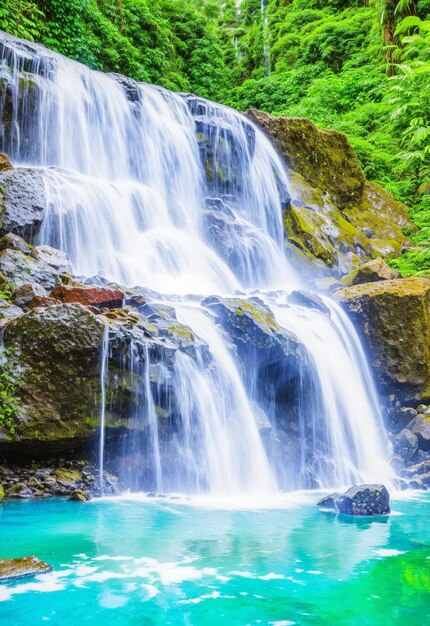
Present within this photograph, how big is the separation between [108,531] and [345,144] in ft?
63.9

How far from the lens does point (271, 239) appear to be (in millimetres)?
17016

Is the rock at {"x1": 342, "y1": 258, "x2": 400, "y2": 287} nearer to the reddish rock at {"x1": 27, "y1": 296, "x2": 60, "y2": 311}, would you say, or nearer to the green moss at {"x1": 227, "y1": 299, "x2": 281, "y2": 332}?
the green moss at {"x1": 227, "y1": 299, "x2": 281, "y2": 332}

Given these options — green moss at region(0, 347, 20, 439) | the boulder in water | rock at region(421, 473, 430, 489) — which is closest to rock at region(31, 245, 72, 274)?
green moss at region(0, 347, 20, 439)

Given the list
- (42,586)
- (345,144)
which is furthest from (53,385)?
(345,144)

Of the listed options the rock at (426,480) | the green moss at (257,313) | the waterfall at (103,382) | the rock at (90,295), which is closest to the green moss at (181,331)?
the rock at (90,295)

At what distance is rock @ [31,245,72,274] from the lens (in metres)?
9.62

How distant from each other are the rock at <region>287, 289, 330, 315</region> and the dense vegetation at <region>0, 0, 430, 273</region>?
4.29 meters

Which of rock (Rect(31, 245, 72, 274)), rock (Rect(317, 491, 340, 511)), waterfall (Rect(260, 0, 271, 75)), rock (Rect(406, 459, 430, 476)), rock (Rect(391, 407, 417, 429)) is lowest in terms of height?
rock (Rect(317, 491, 340, 511))

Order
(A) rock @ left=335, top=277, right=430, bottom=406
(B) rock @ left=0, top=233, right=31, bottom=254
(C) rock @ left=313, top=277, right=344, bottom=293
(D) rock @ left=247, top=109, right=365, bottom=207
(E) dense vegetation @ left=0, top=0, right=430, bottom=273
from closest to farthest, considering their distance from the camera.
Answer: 1. (B) rock @ left=0, top=233, right=31, bottom=254
2. (A) rock @ left=335, top=277, right=430, bottom=406
3. (C) rock @ left=313, top=277, right=344, bottom=293
4. (E) dense vegetation @ left=0, top=0, right=430, bottom=273
5. (D) rock @ left=247, top=109, right=365, bottom=207

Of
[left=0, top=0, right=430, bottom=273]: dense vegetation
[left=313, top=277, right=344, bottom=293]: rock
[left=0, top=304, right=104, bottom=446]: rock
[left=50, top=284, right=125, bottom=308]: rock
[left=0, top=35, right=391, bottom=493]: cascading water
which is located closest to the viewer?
[left=0, top=304, right=104, bottom=446]: rock

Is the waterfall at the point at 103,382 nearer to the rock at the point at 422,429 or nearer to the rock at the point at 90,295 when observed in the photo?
the rock at the point at 90,295

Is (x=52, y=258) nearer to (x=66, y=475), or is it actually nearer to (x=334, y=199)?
(x=66, y=475)

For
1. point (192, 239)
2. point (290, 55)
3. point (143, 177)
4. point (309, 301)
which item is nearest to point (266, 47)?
point (290, 55)

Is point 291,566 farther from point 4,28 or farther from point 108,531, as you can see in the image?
point 4,28
